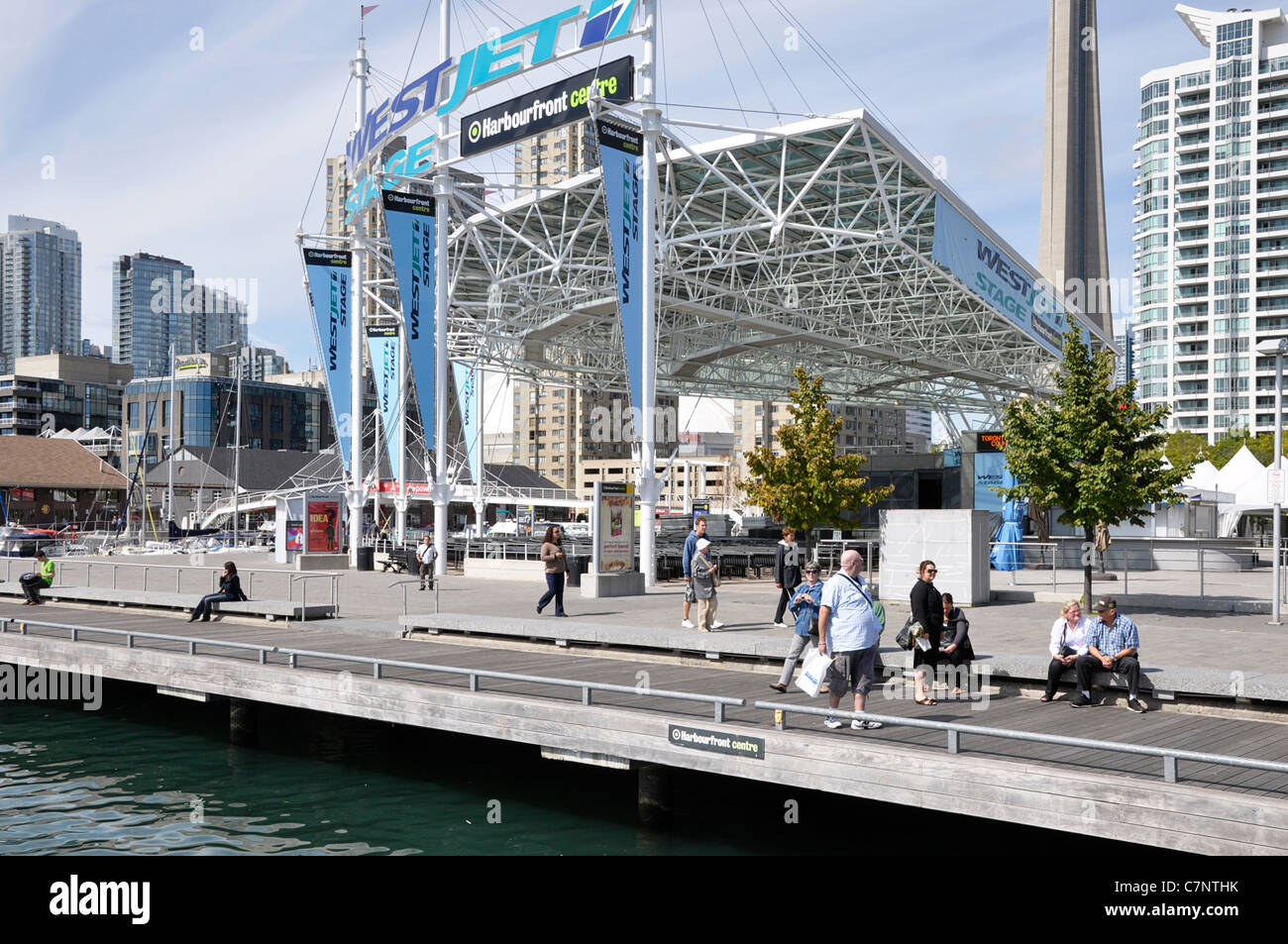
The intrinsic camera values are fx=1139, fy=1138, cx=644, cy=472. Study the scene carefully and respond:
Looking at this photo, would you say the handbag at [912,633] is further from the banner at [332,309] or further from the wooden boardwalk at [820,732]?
the banner at [332,309]

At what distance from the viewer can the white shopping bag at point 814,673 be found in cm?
1109

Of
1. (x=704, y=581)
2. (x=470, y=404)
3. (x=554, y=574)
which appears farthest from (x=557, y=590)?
(x=470, y=404)

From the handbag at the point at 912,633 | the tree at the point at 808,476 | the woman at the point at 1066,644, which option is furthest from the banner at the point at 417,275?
the woman at the point at 1066,644

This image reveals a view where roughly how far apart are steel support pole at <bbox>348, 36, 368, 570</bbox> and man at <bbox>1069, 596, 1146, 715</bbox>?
111 ft

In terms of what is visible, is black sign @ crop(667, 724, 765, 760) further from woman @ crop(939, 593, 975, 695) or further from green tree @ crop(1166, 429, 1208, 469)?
green tree @ crop(1166, 429, 1208, 469)

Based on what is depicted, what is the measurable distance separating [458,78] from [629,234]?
1039cm

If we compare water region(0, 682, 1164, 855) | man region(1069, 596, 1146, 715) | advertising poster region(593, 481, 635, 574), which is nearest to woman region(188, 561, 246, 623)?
water region(0, 682, 1164, 855)

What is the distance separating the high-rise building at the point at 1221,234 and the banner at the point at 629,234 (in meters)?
116

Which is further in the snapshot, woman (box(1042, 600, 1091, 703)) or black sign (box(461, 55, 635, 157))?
black sign (box(461, 55, 635, 157))

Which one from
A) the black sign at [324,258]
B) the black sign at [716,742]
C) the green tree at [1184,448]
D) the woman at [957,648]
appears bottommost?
the black sign at [716,742]

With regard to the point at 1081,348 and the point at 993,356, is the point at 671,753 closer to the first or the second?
the point at 1081,348

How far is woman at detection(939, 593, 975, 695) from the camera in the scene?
43.3 ft
